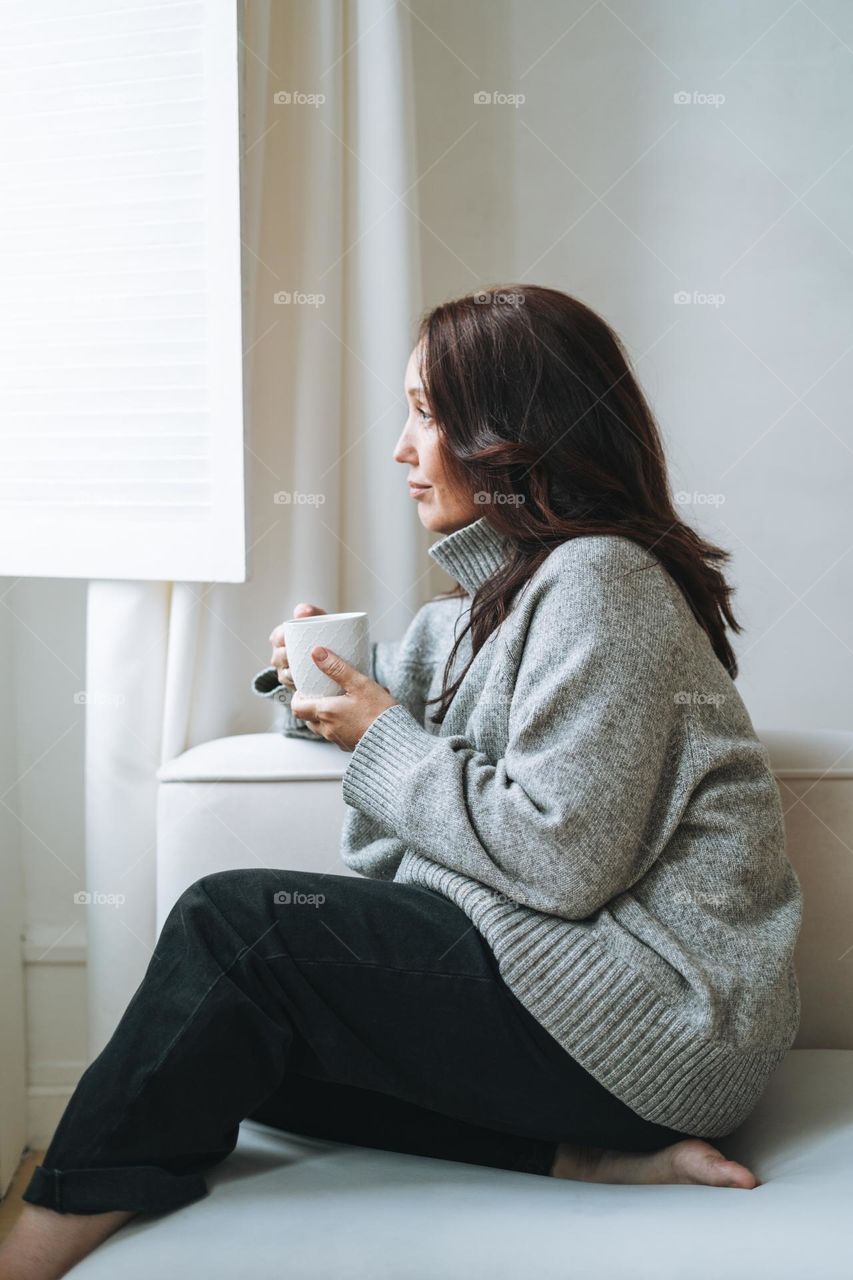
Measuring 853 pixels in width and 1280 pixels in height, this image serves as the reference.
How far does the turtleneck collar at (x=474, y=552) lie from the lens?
1.14 m

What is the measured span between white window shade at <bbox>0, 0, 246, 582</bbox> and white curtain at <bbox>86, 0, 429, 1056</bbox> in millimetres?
117

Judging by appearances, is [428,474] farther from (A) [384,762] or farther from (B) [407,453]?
(A) [384,762]

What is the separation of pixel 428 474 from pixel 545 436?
14 centimetres

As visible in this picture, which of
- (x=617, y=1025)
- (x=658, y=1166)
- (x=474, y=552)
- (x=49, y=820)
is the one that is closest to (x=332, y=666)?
(x=474, y=552)

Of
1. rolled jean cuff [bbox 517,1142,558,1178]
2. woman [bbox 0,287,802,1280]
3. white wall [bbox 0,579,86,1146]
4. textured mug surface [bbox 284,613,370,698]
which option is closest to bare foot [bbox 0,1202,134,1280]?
woman [bbox 0,287,802,1280]

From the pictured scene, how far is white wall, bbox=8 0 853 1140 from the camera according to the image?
1637 mm

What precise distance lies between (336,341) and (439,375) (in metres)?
0.40

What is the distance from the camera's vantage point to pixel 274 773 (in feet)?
4.09

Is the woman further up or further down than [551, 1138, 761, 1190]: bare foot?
further up

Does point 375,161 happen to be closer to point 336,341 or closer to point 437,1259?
point 336,341

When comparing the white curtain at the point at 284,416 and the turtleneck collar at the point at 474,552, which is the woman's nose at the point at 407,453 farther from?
the white curtain at the point at 284,416

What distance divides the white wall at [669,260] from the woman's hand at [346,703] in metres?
0.64

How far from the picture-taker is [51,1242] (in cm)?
83

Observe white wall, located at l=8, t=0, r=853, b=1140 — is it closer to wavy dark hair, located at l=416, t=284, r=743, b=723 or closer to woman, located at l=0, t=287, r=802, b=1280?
wavy dark hair, located at l=416, t=284, r=743, b=723
